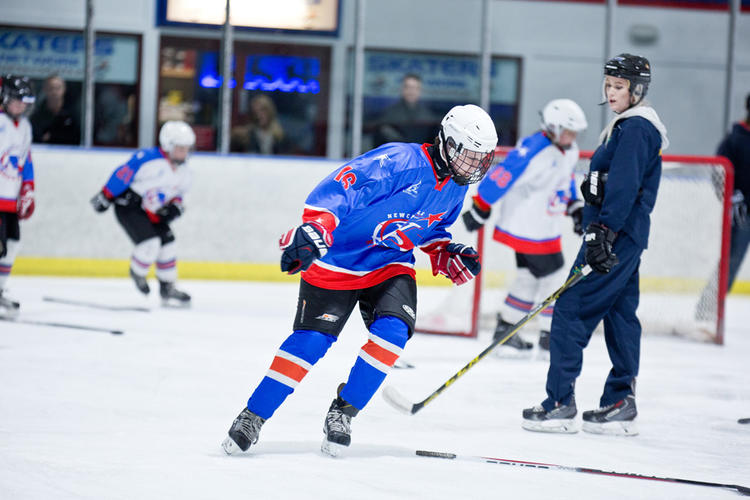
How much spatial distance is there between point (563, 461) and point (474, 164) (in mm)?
874

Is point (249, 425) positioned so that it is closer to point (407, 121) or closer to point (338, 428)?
point (338, 428)

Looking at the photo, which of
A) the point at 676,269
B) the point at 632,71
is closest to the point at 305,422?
the point at 632,71

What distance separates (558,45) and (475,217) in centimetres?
434

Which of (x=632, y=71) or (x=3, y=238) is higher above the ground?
(x=632, y=71)

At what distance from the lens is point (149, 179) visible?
6082 mm

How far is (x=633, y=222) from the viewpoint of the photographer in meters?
3.32

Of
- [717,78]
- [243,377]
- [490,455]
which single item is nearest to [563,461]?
[490,455]

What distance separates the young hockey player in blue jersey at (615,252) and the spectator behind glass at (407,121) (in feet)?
15.3

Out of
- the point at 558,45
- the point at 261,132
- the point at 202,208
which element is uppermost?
the point at 558,45

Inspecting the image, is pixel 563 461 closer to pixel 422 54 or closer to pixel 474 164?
pixel 474 164

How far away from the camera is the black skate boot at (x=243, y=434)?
2.80 m

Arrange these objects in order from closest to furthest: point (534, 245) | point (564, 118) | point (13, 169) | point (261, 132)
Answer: point (564, 118) → point (534, 245) → point (13, 169) → point (261, 132)

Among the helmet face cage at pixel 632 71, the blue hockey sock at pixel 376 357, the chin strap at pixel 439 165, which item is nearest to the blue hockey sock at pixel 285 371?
the blue hockey sock at pixel 376 357

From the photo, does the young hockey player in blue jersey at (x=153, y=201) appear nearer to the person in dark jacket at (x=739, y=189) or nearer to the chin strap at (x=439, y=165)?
the person in dark jacket at (x=739, y=189)
